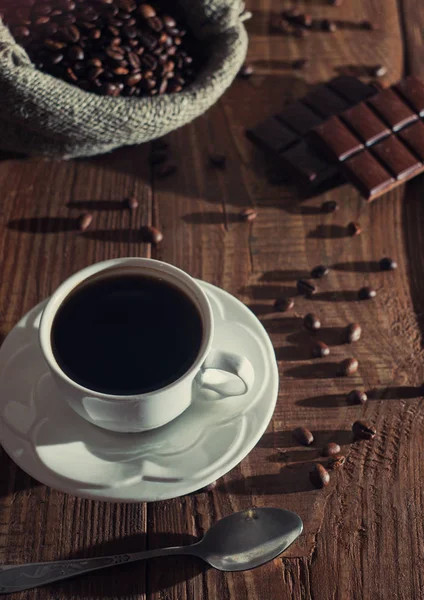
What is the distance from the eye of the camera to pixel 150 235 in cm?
134

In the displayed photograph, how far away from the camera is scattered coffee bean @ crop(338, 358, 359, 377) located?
1.20 meters

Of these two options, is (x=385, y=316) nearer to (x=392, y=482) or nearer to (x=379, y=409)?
(x=379, y=409)

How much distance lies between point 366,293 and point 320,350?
0.53 feet

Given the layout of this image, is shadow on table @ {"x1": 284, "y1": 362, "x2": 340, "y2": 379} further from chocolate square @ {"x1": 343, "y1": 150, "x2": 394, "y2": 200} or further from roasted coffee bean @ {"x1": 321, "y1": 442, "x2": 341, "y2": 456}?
chocolate square @ {"x1": 343, "y1": 150, "x2": 394, "y2": 200}

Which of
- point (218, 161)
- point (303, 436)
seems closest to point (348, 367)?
point (303, 436)

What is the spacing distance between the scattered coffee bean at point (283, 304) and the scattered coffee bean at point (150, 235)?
0.27 meters

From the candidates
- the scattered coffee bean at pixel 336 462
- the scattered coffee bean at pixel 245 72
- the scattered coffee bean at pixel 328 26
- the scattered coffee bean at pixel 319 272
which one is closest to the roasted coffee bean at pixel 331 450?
the scattered coffee bean at pixel 336 462

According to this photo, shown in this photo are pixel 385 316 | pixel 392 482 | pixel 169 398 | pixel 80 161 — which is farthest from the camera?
pixel 80 161

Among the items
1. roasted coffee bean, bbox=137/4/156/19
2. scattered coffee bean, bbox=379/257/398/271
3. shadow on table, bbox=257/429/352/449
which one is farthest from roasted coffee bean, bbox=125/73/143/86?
shadow on table, bbox=257/429/352/449

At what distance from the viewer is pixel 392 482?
109 centimetres

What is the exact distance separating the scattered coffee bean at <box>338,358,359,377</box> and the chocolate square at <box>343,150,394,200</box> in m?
0.37

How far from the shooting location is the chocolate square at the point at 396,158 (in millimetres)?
1403

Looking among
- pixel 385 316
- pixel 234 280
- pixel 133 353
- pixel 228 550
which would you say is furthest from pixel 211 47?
pixel 228 550

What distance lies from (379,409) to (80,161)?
2.63ft
